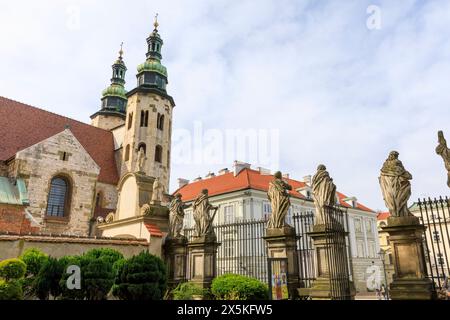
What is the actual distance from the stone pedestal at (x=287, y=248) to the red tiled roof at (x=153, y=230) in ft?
14.5

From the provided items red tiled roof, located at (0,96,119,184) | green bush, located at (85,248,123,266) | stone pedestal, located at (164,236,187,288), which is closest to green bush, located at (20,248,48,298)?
green bush, located at (85,248,123,266)

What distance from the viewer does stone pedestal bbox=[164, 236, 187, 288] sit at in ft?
36.0

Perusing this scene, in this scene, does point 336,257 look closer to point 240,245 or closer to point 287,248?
point 287,248

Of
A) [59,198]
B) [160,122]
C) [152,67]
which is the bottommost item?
[59,198]

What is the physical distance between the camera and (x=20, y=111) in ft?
89.2

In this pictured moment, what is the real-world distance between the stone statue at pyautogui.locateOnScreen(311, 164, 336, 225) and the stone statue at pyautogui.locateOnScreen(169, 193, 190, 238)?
508 centimetres

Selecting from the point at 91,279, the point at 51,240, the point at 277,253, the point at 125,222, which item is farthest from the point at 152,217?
the point at 277,253

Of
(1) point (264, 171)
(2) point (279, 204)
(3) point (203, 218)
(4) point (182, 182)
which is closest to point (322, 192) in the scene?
(2) point (279, 204)

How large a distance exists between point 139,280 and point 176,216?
3.48 metres

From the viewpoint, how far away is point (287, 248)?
8.31 meters

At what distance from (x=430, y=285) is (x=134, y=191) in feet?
33.5

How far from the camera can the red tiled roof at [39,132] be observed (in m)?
24.8

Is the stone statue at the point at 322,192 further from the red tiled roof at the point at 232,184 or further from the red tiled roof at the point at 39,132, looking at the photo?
the red tiled roof at the point at 39,132

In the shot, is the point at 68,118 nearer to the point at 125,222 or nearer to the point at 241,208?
the point at 241,208
